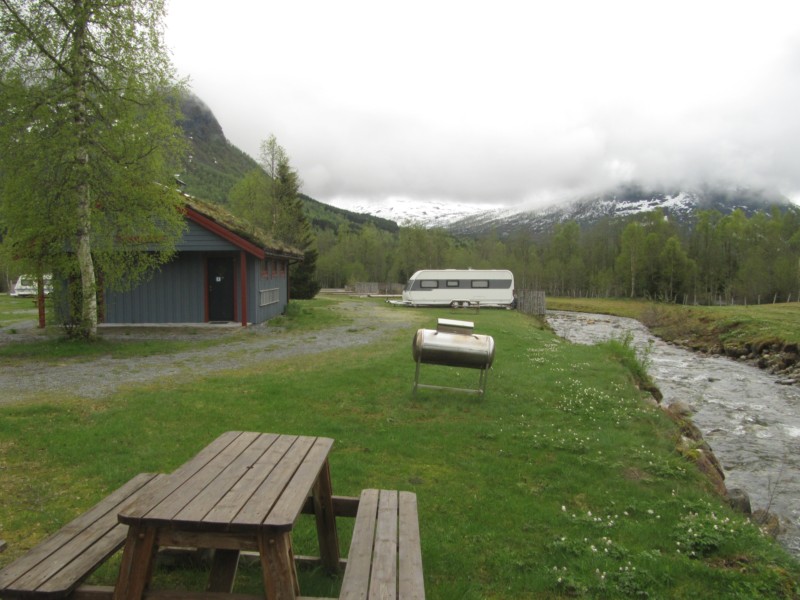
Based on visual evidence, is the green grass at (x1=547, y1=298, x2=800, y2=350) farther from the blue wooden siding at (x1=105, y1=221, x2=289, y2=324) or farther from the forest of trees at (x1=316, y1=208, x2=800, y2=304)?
the forest of trees at (x1=316, y1=208, x2=800, y2=304)

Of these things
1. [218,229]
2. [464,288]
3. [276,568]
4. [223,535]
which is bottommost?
[276,568]

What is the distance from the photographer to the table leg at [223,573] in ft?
10.4

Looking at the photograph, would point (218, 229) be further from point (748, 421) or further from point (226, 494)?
point (226, 494)

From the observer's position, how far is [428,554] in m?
4.41

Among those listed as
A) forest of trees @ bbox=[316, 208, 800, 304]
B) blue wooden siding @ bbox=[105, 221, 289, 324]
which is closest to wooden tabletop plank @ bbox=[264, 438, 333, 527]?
blue wooden siding @ bbox=[105, 221, 289, 324]

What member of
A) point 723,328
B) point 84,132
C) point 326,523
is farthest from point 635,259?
point 326,523

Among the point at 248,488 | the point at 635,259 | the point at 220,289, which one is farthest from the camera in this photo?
the point at 635,259

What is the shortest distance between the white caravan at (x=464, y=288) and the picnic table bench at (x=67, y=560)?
34.2m

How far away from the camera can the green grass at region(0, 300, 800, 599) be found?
4.29 m

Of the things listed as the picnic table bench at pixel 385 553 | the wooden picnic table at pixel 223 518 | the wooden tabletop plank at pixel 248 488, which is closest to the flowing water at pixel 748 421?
the picnic table bench at pixel 385 553

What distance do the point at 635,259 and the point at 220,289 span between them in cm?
6142

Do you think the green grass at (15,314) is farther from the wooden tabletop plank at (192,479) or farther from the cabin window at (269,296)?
the wooden tabletop plank at (192,479)

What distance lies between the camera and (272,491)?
9.89 ft

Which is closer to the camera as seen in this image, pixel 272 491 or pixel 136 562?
pixel 136 562
